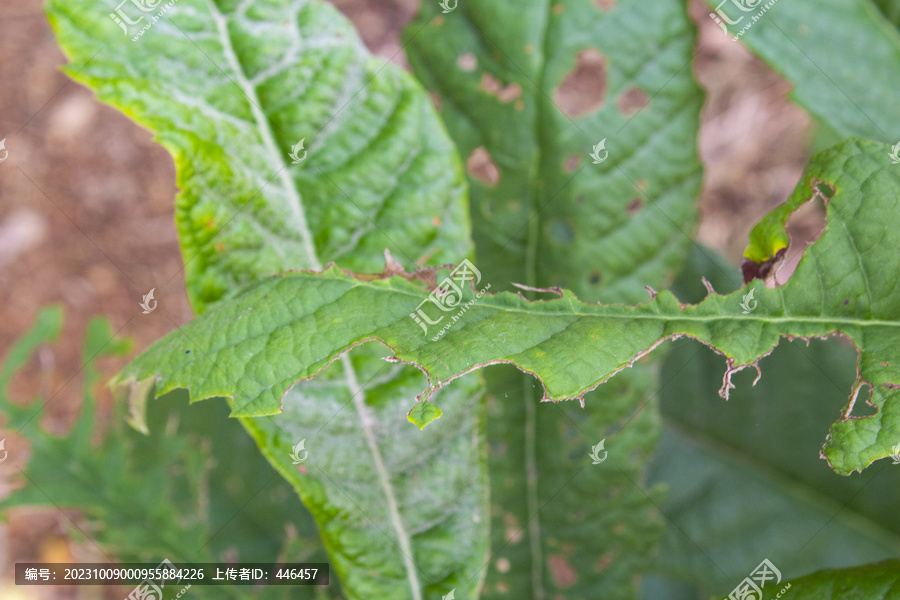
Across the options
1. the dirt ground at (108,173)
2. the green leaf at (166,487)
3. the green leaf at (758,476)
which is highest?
the dirt ground at (108,173)

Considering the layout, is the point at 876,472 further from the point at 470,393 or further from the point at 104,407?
the point at 104,407

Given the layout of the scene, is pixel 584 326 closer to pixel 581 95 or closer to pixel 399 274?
pixel 399 274

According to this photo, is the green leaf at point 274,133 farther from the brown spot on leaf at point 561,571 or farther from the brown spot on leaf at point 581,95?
the brown spot on leaf at point 561,571

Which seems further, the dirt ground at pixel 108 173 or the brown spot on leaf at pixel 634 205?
the dirt ground at pixel 108 173

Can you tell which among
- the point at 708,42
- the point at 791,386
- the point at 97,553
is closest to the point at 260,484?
the point at 97,553

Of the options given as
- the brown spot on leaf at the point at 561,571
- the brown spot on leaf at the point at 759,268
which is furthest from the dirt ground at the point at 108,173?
the brown spot on leaf at the point at 759,268

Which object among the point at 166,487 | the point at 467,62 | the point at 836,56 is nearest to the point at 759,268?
the point at 836,56
